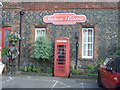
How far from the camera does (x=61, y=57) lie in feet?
32.0

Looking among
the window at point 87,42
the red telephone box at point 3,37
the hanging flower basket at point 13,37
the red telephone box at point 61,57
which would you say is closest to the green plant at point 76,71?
the red telephone box at point 61,57

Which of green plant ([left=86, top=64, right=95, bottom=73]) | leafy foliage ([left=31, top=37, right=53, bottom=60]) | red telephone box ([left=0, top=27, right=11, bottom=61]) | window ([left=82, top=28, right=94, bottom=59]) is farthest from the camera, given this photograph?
red telephone box ([left=0, top=27, right=11, bottom=61])

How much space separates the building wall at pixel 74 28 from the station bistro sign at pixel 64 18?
0.73ft

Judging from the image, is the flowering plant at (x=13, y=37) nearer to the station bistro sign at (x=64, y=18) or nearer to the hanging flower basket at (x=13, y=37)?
the hanging flower basket at (x=13, y=37)

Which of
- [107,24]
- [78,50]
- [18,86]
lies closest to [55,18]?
[78,50]

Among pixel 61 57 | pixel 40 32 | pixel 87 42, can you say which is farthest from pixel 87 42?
pixel 40 32

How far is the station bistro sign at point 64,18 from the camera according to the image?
35.1 feet

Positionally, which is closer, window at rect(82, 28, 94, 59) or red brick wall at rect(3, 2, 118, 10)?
red brick wall at rect(3, 2, 118, 10)

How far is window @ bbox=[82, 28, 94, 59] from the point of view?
10.9 m

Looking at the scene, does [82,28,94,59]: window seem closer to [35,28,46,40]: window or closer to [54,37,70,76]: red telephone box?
[54,37,70,76]: red telephone box

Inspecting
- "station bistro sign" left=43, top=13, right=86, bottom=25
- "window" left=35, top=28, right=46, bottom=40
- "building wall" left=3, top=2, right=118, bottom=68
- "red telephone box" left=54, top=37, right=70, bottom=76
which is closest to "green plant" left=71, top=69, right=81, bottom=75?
"red telephone box" left=54, top=37, right=70, bottom=76

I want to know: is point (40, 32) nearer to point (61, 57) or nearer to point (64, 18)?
point (64, 18)

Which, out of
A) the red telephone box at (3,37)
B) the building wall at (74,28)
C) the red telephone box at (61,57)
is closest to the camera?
the red telephone box at (61,57)

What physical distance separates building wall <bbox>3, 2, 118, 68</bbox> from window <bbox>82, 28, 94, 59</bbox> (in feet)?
1.15
